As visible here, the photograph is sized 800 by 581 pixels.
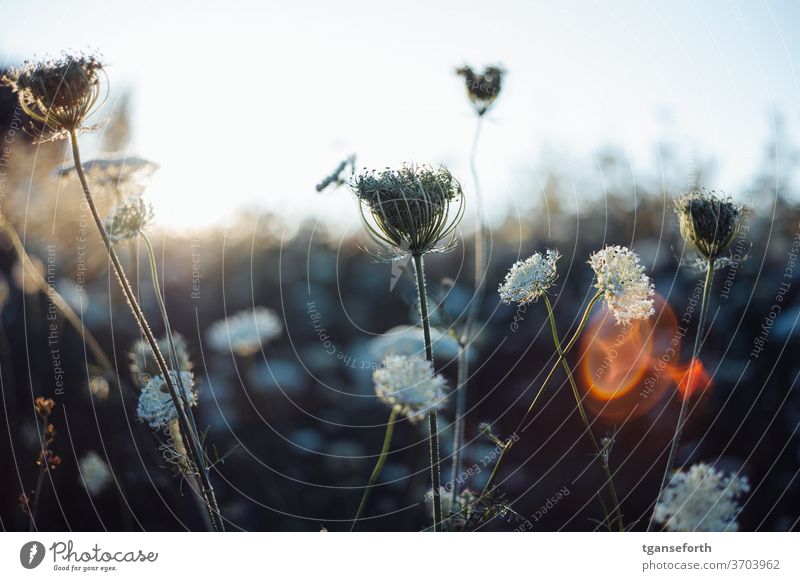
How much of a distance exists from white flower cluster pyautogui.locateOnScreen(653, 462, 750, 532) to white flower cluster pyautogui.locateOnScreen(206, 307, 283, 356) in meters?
0.85

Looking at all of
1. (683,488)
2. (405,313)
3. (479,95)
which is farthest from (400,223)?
(405,313)

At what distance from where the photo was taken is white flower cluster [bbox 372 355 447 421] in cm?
76

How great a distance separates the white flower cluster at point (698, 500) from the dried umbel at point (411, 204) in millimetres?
479

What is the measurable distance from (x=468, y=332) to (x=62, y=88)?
829mm

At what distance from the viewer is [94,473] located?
116cm

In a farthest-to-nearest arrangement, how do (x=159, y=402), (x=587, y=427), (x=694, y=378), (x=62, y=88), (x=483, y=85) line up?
(x=694, y=378) < (x=587, y=427) < (x=483, y=85) < (x=159, y=402) < (x=62, y=88)

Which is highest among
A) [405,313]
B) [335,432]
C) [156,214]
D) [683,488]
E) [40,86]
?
[40,86]

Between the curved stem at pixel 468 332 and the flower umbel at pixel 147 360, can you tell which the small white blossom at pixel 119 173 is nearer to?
the flower umbel at pixel 147 360

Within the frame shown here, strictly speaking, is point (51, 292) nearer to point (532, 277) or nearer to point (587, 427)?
point (532, 277)

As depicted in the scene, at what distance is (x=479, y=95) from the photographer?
981 millimetres

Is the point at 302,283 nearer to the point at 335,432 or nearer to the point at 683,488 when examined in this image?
the point at 335,432

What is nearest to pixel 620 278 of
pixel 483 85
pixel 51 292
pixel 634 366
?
pixel 483 85

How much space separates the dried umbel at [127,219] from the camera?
0.89m
